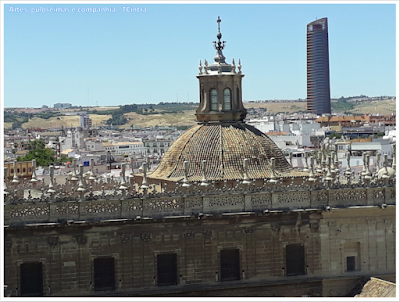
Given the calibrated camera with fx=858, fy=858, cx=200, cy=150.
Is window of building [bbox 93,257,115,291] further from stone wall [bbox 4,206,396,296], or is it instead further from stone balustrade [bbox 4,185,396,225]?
stone balustrade [bbox 4,185,396,225]

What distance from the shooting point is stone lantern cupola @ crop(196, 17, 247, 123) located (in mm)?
34719

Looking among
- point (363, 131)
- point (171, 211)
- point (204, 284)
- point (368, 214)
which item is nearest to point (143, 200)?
point (171, 211)

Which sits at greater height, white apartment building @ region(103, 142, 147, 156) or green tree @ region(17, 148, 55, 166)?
green tree @ region(17, 148, 55, 166)

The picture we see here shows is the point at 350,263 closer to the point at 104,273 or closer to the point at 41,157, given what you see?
the point at 104,273

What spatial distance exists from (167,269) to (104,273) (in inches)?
87.7

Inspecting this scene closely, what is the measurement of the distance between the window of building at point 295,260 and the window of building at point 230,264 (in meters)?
1.90

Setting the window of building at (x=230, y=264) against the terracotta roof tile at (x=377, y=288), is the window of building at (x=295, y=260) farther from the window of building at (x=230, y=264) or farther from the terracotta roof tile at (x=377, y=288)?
the terracotta roof tile at (x=377, y=288)

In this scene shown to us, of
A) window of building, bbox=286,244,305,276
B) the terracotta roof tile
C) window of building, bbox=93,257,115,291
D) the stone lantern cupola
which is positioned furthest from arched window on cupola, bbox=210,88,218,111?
the terracotta roof tile

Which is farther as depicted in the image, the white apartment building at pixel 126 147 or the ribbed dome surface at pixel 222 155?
the white apartment building at pixel 126 147

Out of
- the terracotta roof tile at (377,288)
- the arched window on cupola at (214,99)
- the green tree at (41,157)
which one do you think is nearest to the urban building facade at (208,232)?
the terracotta roof tile at (377,288)

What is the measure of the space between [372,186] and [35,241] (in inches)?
492

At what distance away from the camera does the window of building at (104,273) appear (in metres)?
29.6

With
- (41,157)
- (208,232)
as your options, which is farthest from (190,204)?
(41,157)

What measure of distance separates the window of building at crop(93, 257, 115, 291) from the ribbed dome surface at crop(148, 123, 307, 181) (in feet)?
15.3
